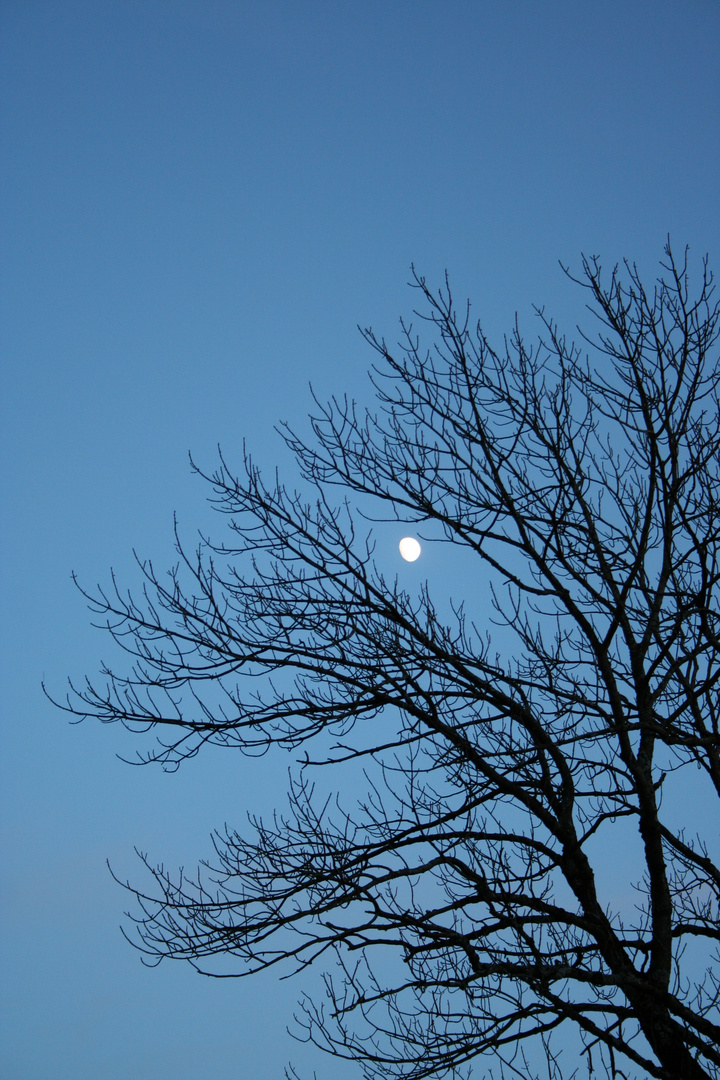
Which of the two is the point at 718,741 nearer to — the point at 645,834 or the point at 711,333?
the point at 645,834

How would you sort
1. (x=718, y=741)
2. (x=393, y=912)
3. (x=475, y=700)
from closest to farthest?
(x=393, y=912), (x=718, y=741), (x=475, y=700)

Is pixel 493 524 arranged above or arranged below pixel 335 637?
above

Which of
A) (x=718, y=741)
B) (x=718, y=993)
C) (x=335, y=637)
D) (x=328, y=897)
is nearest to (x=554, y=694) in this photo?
(x=718, y=741)

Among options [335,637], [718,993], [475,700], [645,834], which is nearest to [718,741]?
[645,834]

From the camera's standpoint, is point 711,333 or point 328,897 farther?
point 711,333

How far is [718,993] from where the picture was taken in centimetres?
480

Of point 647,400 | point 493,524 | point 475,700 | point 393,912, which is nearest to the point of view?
point 393,912

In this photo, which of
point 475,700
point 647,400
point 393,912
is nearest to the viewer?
point 393,912

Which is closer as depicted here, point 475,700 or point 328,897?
point 328,897

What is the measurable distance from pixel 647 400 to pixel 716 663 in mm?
1689

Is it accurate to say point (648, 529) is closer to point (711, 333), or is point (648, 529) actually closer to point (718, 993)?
point (711, 333)

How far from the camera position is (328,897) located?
411cm

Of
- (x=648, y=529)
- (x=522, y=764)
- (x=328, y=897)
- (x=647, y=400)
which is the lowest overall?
(x=328, y=897)

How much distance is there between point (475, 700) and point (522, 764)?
0.44 meters
